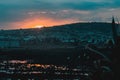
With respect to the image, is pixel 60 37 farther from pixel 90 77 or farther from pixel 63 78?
pixel 90 77

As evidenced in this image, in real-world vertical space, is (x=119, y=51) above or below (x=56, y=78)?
above

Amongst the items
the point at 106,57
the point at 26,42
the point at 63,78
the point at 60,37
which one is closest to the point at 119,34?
the point at 106,57

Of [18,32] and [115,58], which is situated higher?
[115,58]

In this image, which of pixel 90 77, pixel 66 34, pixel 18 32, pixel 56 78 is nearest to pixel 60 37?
pixel 66 34

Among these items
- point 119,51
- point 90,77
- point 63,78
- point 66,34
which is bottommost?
point 66,34

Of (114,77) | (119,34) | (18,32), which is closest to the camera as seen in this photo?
(114,77)

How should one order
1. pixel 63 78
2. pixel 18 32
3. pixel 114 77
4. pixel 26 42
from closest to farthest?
pixel 114 77
pixel 63 78
pixel 26 42
pixel 18 32

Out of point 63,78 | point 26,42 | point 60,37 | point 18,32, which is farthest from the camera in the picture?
point 18,32

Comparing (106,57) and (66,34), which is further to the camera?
(66,34)

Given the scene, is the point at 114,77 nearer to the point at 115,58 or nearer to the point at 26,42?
the point at 115,58
